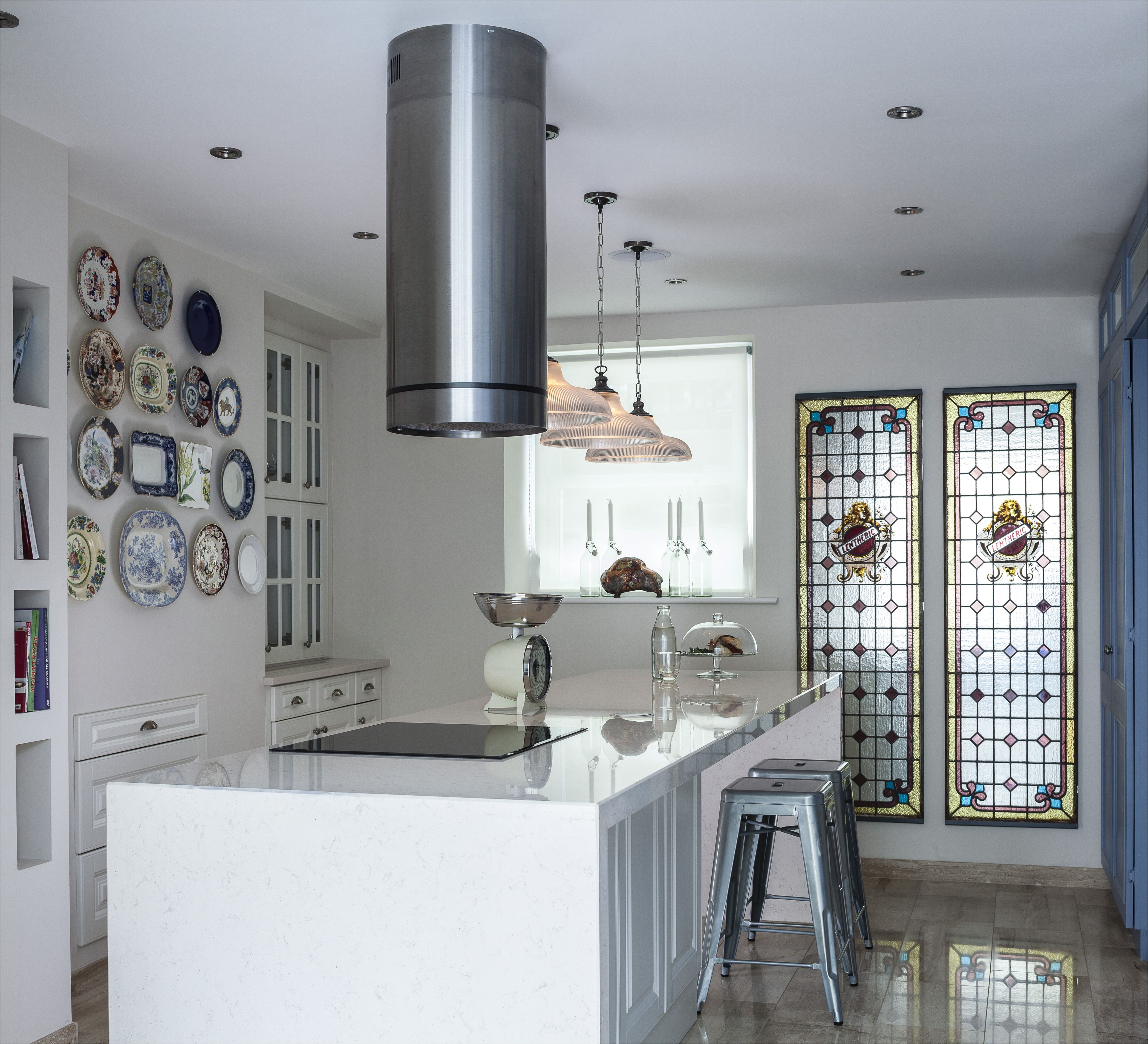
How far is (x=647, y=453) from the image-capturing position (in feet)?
13.4

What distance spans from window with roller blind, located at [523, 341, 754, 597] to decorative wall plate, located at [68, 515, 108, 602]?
241 cm

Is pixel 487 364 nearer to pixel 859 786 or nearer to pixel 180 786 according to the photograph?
pixel 180 786

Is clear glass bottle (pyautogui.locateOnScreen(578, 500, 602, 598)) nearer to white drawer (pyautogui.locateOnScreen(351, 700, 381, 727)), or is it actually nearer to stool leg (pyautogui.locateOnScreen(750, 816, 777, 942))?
white drawer (pyautogui.locateOnScreen(351, 700, 381, 727))

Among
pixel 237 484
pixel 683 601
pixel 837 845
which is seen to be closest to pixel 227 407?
pixel 237 484

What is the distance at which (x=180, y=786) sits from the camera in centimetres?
203

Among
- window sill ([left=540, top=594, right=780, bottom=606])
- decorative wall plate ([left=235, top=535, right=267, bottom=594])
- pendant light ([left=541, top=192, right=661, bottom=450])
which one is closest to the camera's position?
pendant light ([left=541, top=192, right=661, bottom=450])

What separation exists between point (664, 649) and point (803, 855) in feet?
2.46

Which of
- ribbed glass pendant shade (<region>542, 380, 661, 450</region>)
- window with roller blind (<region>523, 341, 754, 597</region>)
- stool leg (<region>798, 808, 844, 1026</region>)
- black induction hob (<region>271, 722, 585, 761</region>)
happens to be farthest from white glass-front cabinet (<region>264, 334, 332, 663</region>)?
stool leg (<region>798, 808, 844, 1026</region>)

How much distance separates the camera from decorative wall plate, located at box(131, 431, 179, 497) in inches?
153

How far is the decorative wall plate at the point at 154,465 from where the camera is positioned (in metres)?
3.89

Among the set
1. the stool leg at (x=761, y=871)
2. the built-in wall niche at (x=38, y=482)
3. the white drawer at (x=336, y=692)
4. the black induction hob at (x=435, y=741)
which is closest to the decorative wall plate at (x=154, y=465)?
the built-in wall niche at (x=38, y=482)

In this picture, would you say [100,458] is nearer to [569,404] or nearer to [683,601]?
[569,404]

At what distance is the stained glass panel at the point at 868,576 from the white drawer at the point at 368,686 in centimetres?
207

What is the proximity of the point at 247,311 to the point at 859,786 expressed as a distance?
333 centimetres
